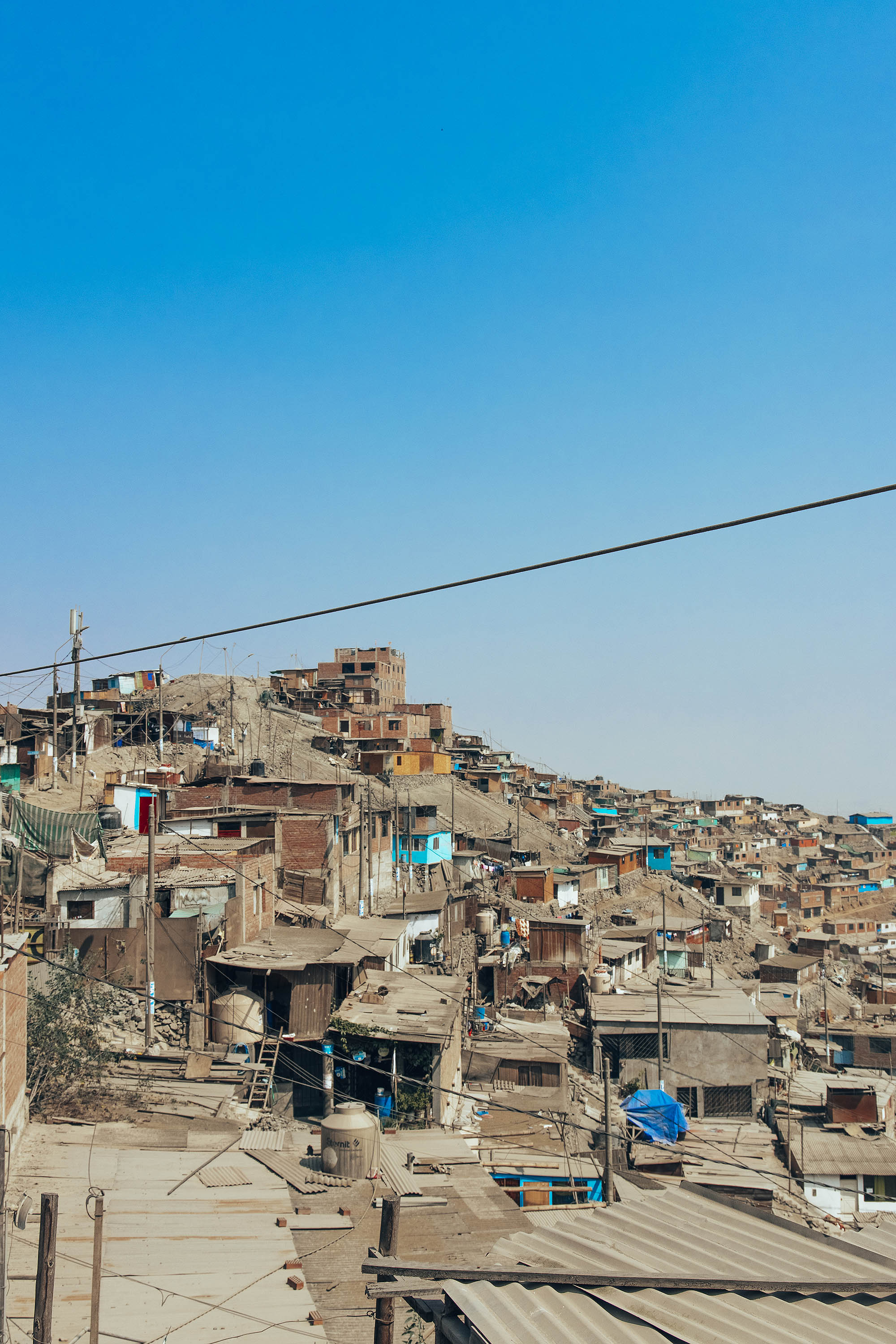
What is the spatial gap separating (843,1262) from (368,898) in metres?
28.7

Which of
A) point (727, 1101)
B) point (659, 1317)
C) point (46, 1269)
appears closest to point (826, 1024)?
point (727, 1101)

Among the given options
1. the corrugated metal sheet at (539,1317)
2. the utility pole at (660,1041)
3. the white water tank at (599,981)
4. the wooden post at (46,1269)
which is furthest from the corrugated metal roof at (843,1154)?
the corrugated metal sheet at (539,1317)

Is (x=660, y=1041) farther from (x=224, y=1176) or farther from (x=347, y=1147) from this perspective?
(x=224, y=1176)

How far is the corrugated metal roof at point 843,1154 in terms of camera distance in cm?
2211

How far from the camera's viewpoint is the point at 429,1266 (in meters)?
5.40

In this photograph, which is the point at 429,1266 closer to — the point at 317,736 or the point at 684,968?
the point at 684,968

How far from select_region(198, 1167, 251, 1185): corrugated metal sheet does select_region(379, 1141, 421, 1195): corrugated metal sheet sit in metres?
2.13

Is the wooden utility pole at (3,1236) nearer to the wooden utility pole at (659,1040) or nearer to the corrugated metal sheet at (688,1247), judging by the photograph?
the corrugated metal sheet at (688,1247)

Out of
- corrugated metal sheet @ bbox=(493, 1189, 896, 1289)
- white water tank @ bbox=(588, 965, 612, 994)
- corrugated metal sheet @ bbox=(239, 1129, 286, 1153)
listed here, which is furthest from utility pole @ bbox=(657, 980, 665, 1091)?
corrugated metal sheet @ bbox=(493, 1189, 896, 1289)

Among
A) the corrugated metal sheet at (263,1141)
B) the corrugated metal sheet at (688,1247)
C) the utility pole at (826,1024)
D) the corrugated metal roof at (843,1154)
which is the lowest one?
the utility pole at (826,1024)

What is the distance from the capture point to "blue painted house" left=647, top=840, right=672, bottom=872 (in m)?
55.1

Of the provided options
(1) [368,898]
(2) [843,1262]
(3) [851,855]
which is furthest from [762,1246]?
(3) [851,855]

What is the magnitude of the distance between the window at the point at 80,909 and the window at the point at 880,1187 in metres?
19.0

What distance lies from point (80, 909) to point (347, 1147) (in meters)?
9.57
